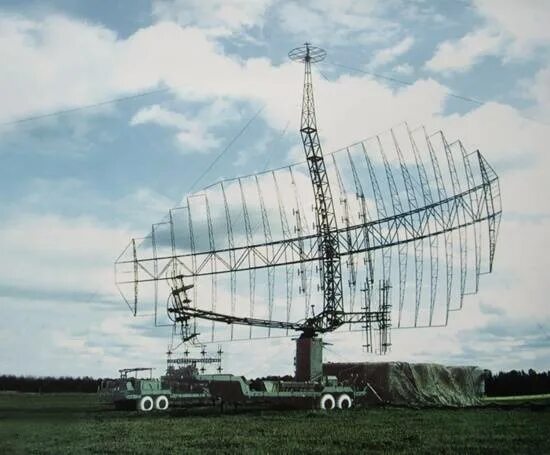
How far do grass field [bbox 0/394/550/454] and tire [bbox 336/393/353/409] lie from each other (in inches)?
294

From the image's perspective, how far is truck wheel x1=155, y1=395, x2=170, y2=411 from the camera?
3812 centimetres

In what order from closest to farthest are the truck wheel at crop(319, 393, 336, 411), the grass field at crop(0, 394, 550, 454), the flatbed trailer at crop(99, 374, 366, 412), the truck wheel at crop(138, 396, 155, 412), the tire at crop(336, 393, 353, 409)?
the grass field at crop(0, 394, 550, 454) < the flatbed trailer at crop(99, 374, 366, 412) < the truck wheel at crop(138, 396, 155, 412) < the truck wheel at crop(319, 393, 336, 411) < the tire at crop(336, 393, 353, 409)

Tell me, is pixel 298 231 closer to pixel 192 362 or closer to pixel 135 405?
pixel 192 362

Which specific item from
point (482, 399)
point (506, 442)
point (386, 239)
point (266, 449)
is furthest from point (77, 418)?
point (482, 399)

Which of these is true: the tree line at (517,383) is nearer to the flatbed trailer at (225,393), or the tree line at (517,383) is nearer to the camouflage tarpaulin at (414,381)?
the camouflage tarpaulin at (414,381)

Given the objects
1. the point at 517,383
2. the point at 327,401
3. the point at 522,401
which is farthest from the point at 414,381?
the point at 517,383

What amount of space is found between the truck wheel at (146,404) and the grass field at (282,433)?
565 cm

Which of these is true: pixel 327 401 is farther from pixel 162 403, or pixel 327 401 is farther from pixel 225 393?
pixel 162 403

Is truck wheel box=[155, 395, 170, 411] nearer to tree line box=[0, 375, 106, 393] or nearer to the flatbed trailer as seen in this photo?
the flatbed trailer

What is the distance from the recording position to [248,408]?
3884 cm

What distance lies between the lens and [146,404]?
1496 inches

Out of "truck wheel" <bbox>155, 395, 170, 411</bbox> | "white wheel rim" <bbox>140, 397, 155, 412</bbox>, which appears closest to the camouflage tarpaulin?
"truck wheel" <bbox>155, 395, 170, 411</bbox>

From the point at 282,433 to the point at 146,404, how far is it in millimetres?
16507

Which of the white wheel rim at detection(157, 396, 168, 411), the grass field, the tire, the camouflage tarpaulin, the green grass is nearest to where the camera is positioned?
the grass field
